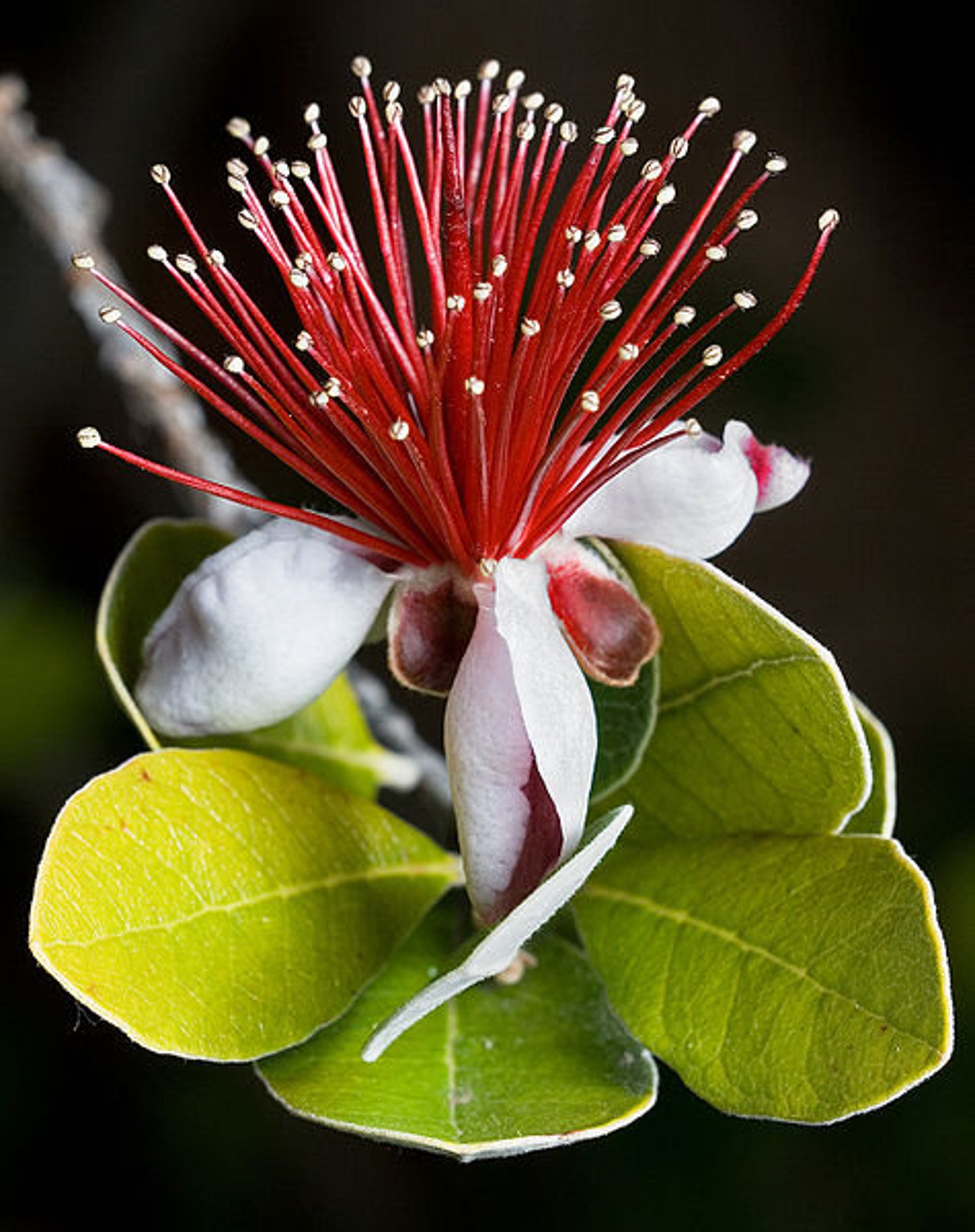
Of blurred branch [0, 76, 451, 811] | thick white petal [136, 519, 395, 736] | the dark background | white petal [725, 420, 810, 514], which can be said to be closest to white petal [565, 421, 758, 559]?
white petal [725, 420, 810, 514]

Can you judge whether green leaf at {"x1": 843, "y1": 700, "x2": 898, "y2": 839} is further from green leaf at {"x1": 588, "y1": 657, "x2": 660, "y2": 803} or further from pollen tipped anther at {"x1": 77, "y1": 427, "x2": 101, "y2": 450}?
pollen tipped anther at {"x1": 77, "y1": 427, "x2": 101, "y2": 450}

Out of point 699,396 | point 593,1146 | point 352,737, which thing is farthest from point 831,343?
point 699,396

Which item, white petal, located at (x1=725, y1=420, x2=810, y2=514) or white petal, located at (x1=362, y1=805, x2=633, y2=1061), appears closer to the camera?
white petal, located at (x1=362, y1=805, x2=633, y2=1061)

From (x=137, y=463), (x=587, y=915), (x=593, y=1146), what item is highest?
(x=137, y=463)

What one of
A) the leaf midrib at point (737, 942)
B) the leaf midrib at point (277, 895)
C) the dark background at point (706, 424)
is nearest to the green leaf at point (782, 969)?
the leaf midrib at point (737, 942)

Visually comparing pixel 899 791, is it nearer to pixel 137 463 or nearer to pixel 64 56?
pixel 137 463

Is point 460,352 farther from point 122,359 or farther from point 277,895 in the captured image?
point 122,359
